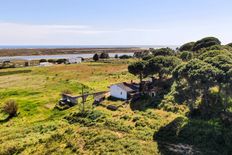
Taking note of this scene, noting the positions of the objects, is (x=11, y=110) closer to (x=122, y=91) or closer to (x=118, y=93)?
(x=118, y=93)

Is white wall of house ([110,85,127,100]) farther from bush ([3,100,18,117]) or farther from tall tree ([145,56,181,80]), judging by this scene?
bush ([3,100,18,117])

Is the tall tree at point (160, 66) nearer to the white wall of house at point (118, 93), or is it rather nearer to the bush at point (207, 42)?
the white wall of house at point (118, 93)

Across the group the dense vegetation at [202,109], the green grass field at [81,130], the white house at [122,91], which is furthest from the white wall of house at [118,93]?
the dense vegetation at [202,109]

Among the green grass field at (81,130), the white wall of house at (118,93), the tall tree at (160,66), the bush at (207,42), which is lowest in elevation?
the green grass field at (81,130)

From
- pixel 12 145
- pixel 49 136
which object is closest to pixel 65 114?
pixel 49 136

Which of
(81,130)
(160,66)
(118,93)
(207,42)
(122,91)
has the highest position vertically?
(207,42)

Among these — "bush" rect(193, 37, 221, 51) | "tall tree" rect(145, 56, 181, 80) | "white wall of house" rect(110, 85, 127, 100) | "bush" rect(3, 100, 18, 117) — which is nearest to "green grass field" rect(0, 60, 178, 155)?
"bush" rect(3, 100, 18, 117)

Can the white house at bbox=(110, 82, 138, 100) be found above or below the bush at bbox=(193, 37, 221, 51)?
below

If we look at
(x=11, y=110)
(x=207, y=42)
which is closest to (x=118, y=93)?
(x=11, y=110)
